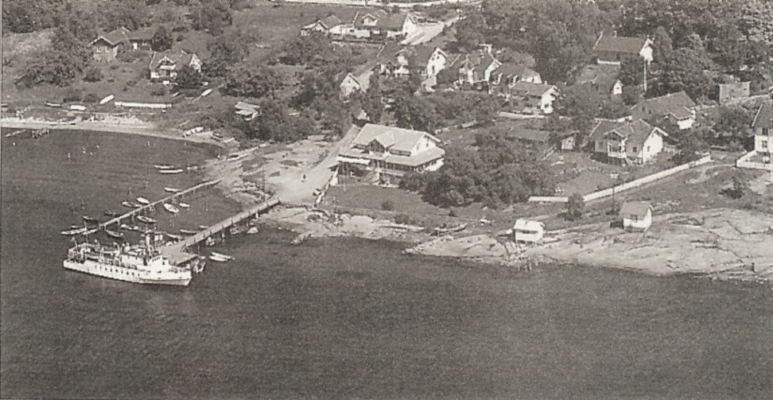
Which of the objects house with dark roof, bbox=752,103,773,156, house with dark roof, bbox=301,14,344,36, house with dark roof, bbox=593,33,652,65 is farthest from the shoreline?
house with dark roof, bbox=752,103,773,156

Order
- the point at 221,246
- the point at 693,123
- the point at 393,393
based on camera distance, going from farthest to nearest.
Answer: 1. the point at 693,123
2. the point at 221,246
3. the point at 393,393

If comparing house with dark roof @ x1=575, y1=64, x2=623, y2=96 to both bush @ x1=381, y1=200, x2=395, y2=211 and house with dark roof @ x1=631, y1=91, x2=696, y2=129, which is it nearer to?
house with dark roof @ x1=631, y1=91, x2=696, y2=129

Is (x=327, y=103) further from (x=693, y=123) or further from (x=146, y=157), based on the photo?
(x=693, y=123)

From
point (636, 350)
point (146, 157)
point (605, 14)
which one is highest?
point (605, 14)

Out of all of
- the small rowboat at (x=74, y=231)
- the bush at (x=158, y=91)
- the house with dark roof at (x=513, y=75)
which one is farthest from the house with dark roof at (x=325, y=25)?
the small rowboat at (x=74, y=231)

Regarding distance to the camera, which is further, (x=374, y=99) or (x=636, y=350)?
(x=374, y=99)

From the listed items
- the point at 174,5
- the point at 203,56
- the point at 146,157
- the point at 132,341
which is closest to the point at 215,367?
the point at 132,341

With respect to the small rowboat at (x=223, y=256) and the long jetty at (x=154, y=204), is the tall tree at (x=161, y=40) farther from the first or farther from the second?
the small rowboat at (x=223, y=256)
